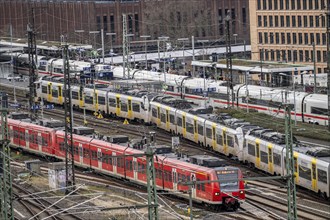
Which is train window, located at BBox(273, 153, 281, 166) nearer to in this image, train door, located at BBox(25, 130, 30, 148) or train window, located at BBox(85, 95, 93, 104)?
train door, located at BBox(25, 130, 30, 148)

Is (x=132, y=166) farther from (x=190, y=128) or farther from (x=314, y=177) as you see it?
(x=190, y=128)

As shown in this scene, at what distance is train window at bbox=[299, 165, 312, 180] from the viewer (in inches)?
2144

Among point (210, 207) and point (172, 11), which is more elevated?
point (172, 11)

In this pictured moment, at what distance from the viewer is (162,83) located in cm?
9444

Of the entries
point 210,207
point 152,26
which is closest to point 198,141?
point 210,207

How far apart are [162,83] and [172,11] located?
193 ft

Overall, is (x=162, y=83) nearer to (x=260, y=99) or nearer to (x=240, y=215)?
(x=260, y=99)

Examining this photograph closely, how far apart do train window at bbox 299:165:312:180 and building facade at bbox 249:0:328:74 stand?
215 ft

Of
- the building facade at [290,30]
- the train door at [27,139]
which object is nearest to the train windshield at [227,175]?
the train door at [27,139]

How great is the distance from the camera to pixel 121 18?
14688 cm

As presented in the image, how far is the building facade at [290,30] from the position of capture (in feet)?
405

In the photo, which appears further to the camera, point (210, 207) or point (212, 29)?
point (212, 29)

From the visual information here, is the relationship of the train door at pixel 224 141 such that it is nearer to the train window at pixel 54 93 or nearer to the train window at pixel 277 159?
the train window at pixel 277 159

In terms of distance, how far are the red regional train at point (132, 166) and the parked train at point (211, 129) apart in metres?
5.17
